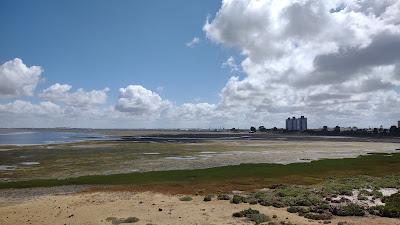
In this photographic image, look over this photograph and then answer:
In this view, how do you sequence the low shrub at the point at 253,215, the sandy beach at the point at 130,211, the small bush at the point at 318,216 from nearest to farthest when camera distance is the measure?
the low shrub at the point at 253,215 → the small bush at the point at 318,216 → the sandy beach at the point at 130,211

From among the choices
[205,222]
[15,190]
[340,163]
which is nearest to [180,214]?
[205,222]

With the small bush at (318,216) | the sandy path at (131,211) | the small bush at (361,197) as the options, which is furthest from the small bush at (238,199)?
the small bush at (361,197)

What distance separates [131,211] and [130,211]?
0.07m

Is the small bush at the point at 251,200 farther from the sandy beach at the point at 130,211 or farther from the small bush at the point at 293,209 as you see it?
the small bush at the point at 293,209

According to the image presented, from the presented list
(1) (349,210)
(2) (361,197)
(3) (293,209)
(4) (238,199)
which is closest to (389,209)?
(1) (349,210)

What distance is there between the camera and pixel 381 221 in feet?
81.3

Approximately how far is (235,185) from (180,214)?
1359 centimetres

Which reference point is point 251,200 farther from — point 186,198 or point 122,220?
point 122,220

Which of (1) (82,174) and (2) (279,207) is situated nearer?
(2) (279,207)

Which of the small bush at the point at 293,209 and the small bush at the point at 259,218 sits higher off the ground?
the small bush at the point at 293,209

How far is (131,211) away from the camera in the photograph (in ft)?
94.2

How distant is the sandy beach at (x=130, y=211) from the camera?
83.7 feet

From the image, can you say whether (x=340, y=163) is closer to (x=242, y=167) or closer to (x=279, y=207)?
(x=242, y=167)

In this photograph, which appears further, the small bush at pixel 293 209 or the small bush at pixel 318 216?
the small bush at pixel 293 209
